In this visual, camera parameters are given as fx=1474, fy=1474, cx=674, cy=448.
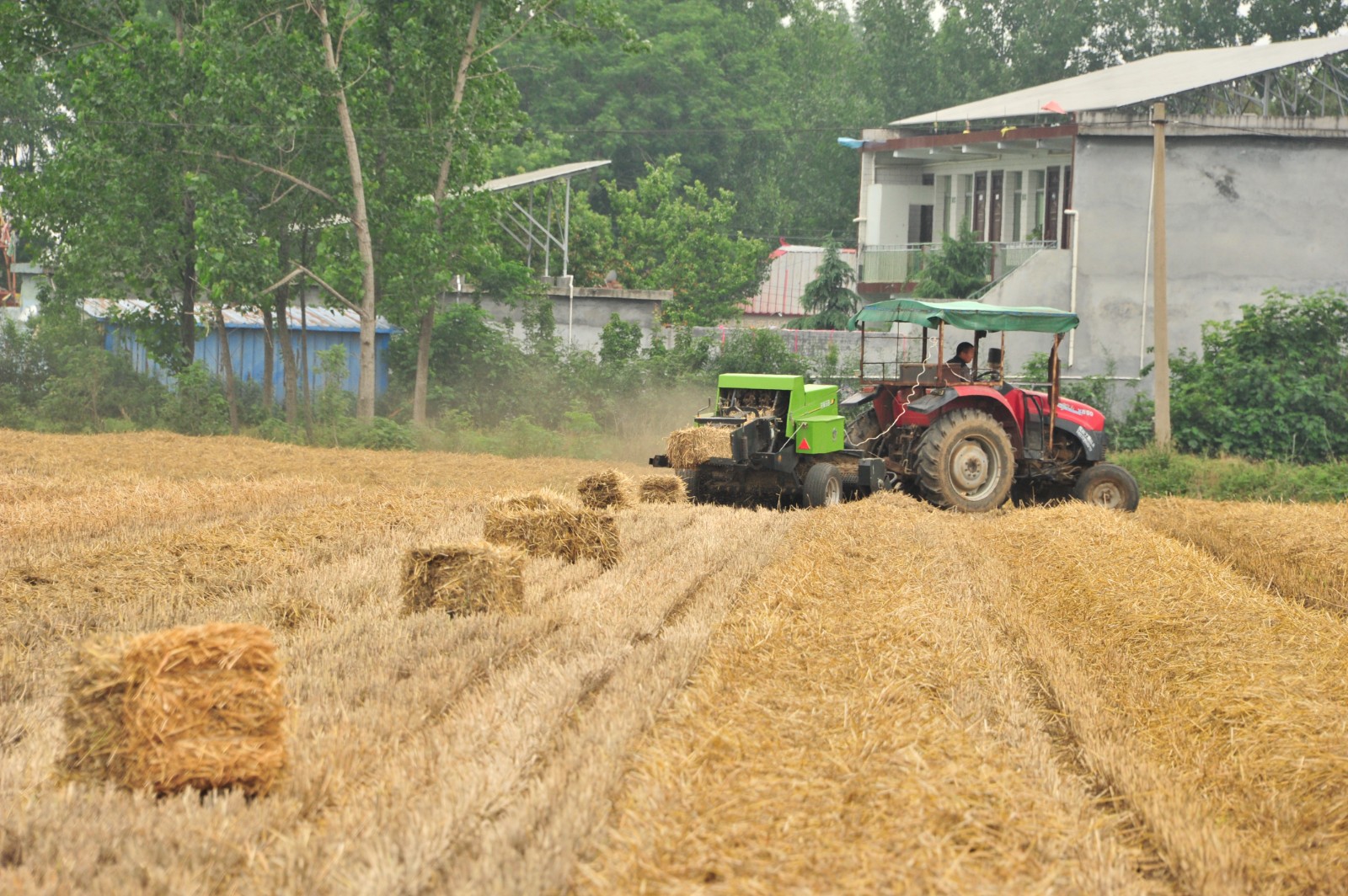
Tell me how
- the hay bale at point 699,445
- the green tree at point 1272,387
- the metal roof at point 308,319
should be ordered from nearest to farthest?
the hay bale at point 699,445
the green tree at point 1272,387
the metal roof at point 308,319

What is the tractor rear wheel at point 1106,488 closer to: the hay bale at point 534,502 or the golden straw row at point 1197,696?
the golden straw row at point 1197,696

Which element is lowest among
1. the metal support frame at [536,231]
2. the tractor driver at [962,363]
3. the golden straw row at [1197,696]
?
the golden straw row at [1197,696]

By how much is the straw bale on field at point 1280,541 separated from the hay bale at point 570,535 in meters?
5.08

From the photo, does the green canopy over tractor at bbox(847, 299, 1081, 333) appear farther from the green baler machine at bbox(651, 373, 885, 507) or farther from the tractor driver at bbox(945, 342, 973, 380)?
the green baler machine at bbox(651, 373, 885, 507)

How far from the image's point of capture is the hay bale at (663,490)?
1515cm

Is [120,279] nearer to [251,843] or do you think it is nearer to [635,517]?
[635,517]

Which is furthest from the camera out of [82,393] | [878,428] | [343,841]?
[82,393]

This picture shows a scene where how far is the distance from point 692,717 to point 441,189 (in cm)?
2421

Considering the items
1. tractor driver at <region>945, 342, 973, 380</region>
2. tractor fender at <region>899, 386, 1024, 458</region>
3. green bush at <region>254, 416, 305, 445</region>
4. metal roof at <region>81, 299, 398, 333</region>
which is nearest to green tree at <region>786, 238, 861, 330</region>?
metal roof at <region>81, 299, 398, 333</region>

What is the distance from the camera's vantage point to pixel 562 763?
524cm

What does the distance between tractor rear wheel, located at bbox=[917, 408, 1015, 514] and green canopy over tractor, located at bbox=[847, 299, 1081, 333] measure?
96 centimetres

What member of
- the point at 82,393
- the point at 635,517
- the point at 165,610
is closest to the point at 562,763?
the point at 165,610

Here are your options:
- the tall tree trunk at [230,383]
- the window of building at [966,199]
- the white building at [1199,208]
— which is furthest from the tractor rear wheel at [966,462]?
the window of building at [966,199]

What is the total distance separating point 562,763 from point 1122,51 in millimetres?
59763
